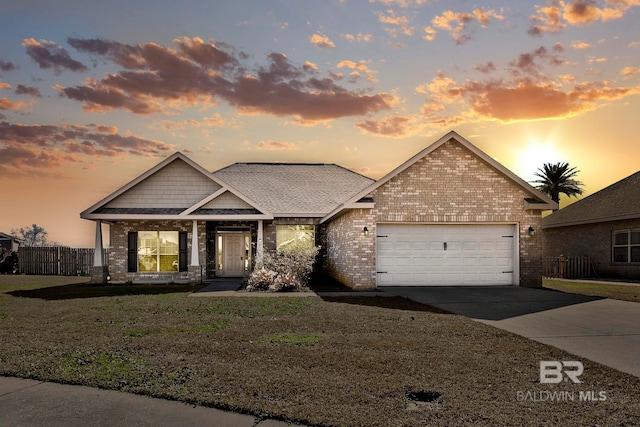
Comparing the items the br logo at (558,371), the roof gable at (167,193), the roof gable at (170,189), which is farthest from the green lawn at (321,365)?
the roof gable at (170,189)

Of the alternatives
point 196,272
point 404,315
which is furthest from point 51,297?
point 404,315

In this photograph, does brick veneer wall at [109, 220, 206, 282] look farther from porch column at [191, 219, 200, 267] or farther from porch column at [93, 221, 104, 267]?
porch column at [191, 219, 200, 267]

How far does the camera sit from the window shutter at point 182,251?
23969 millimetres

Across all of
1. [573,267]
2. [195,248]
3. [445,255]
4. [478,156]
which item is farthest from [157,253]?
[573,267]

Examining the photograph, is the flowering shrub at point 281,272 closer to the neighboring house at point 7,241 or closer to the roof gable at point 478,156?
the roof gable at point 478,156

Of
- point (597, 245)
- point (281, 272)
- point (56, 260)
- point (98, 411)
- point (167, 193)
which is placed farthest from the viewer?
point (56, 260)

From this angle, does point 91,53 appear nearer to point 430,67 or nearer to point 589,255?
point 430,67

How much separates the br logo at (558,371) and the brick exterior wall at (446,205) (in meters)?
11.5

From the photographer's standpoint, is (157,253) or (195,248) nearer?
(195,248)

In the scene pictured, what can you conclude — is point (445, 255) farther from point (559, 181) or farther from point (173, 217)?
point (559, 181)

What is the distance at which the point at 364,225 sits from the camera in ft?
61.5

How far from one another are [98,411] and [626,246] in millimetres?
27409

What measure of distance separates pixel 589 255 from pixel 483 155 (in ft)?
45.7

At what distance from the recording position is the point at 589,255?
28.8 metres
